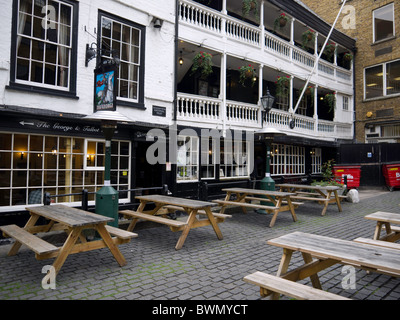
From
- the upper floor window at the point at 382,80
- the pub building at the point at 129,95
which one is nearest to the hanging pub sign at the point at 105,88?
the pub building at the point at 129,95

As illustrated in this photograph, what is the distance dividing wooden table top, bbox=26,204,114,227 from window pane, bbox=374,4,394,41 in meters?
20.6

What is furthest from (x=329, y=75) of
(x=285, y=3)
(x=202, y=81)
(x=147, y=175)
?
(x=147, y=175)

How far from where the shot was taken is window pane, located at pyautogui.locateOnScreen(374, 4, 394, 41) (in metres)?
17.6

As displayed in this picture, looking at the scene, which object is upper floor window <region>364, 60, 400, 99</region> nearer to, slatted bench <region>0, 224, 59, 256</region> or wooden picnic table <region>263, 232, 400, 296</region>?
wooden picnic table <region>263, 232, 400, 296</region>

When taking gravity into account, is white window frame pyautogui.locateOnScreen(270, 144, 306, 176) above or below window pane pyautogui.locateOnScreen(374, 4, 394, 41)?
below

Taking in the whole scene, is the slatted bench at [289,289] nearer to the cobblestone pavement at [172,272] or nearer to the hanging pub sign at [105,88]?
the cobblestone pavement at [172,272]

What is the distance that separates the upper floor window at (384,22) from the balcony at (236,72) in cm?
415

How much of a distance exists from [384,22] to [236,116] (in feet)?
45.6

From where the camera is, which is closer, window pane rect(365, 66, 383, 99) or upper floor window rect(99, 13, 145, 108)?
upper floor window rect(99, 13, 145, 108)

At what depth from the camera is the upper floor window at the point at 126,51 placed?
7.84m

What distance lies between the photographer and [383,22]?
17.9 meters

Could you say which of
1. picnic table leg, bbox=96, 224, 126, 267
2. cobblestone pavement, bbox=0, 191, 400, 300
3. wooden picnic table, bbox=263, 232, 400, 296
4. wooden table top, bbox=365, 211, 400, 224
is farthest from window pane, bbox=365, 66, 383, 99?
picnic table leg, bbox=96, 224, 126, 267

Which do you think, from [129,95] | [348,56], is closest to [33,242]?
[129,95]
